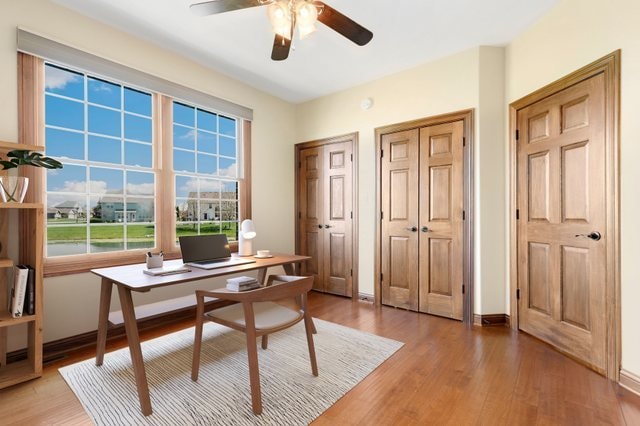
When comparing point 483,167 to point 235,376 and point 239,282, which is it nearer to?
point 239,282

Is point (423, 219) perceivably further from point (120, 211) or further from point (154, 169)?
point (120, 211)

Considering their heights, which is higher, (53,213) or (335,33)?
(335,33)

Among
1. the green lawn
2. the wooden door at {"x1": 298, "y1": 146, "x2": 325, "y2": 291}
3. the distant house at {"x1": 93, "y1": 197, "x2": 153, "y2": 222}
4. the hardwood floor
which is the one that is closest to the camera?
the hardwood floor

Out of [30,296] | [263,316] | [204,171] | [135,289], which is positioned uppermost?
[204,171]

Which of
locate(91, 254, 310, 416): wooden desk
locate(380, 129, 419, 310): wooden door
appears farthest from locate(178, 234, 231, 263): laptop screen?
locate(380, 129, 419, 310): wooden door

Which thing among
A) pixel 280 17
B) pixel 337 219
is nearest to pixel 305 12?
pixel 280 17

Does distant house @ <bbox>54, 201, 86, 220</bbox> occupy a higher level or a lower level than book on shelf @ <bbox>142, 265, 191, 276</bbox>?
higher

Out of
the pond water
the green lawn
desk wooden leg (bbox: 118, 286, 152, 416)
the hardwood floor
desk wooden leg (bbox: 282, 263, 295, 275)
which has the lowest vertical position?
the hardwood floor

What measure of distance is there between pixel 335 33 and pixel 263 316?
2.44 meters

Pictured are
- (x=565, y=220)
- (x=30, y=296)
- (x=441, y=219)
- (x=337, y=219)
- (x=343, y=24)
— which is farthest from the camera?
(x=337, y=219)

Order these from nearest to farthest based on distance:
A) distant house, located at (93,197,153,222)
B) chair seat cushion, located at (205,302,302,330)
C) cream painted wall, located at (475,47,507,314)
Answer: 1. chair seat cushion, located at (205,302,302,330)
2. distant house, located at (93,197,153,222)
3. cream painted wall, located at (475,47,507,314)

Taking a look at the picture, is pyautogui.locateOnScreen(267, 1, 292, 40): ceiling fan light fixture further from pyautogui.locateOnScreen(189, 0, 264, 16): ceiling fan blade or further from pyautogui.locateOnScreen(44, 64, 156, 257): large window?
pyautogui.locateOnScreen(44, 64, 156, 257): large window

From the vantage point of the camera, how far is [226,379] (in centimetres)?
198

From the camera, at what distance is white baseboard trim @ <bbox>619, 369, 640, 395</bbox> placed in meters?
1.80
